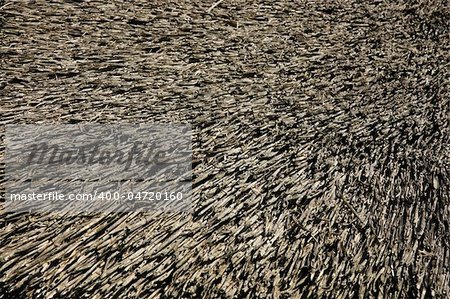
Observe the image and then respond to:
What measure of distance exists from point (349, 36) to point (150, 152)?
0.55 meters

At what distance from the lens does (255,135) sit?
3.46ft

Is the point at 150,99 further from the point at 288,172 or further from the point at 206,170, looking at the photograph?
the point at 288,172

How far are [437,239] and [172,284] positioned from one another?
543mm

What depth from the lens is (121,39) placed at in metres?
1.13

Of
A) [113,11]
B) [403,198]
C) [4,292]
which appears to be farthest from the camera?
[113,11]

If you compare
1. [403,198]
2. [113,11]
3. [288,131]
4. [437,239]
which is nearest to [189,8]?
[113,11]

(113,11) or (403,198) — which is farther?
(113,11)

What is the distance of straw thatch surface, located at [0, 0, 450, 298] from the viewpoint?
0.95 m

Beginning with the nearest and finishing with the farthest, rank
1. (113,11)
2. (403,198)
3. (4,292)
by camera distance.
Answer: (4,292) < (403,198) < (113,11)

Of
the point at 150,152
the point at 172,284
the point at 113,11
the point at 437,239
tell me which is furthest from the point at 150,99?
the point at 437,239

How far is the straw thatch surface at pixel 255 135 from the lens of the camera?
0.95 metres

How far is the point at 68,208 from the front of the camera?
0.96m

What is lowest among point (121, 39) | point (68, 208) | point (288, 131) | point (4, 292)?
point (4, 292)

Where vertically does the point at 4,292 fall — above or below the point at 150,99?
below
